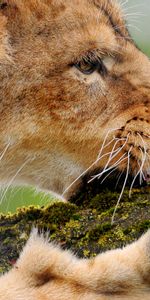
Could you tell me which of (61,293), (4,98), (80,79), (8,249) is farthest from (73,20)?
(61,293)

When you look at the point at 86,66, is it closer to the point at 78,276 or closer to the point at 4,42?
the point at 4,42

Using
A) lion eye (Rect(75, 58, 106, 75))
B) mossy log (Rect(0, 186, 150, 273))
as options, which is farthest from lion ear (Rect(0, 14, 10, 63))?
mossy log (Rect(0, 186, 150, 273))

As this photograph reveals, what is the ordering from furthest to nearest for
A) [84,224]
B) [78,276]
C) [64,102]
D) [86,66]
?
[86,66], [64,102], [84,224], [78,276]

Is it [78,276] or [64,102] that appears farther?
[64,102]

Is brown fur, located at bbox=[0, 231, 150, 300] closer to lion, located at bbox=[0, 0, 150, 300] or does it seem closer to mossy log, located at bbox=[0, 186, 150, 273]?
mossy log, located at bbox=[0, 186, 150, 273]

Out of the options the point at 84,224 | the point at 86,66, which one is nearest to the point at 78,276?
the point at 84,224

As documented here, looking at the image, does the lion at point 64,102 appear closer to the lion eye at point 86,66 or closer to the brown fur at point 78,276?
the lion eye at point 86,66

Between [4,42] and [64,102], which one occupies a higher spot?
[4,42]
